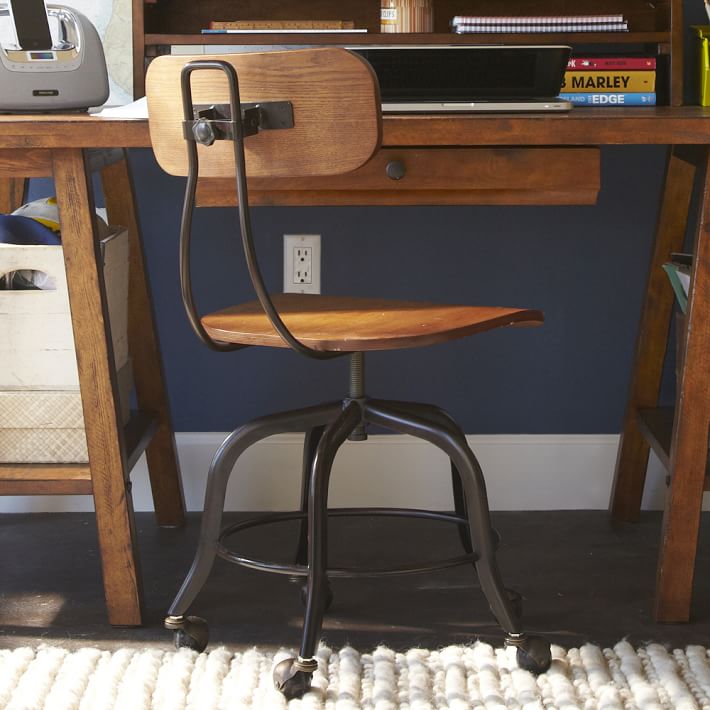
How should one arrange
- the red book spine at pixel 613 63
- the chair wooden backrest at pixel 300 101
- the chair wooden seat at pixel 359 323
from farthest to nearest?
the red book spine at pixel 613 63 < the chair wooden seat at pixel 359 323 < the chair wooden backrest at pixel 300 101

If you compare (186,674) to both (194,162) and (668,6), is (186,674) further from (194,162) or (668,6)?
(668,6)

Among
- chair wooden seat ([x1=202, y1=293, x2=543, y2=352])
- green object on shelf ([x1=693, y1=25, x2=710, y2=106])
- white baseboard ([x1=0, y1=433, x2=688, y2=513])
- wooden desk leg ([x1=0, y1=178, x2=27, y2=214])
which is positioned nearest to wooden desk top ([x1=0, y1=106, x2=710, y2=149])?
chair wooden seat ([x1=202, y1=293, x2=543, y2=352])

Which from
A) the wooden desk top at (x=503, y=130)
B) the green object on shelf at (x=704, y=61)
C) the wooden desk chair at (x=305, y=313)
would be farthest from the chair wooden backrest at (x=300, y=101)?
the green object on shelf at (x=704, y=61)

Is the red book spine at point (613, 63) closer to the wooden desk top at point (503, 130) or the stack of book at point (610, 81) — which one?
the stack of book at point (610, 81)

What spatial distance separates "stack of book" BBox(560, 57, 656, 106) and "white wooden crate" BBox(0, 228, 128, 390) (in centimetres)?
84

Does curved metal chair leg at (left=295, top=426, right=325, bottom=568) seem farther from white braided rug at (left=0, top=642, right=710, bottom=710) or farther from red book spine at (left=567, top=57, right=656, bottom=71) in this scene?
red book spine at (left=567, top=57, right=656, bottom=71)

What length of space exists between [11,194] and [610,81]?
44.1 inches

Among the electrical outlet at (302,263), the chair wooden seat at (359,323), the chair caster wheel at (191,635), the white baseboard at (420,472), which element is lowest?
the white baseboard at (420,472)

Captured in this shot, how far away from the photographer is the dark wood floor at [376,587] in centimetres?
162

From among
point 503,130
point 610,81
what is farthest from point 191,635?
point 610,81

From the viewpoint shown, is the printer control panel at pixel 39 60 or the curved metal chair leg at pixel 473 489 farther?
the printer control panel at pixel 39 60

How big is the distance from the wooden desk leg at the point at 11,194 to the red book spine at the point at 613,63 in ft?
3.42

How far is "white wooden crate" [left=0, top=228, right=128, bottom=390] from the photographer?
161 centimetres

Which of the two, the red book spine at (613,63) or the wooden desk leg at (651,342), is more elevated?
the red book spine at (613,63)
